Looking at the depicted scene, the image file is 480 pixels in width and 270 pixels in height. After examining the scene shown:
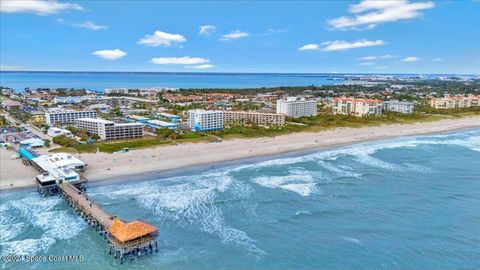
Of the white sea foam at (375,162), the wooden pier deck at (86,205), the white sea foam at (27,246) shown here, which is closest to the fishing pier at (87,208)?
the wooden pier deck at (86,205)

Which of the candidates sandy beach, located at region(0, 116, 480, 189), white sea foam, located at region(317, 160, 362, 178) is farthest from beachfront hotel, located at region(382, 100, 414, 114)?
white sea foam, located at region(317, 160, 362, 178)

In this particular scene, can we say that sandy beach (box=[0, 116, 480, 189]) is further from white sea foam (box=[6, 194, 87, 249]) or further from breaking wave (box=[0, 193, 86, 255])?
breaking wave (box=[0, 193, 86, 255])

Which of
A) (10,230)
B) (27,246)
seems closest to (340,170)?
(27,246)

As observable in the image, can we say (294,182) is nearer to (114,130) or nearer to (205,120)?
(205,120)

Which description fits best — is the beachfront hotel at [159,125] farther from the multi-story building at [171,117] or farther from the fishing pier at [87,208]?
the fishing pier at [87,208]

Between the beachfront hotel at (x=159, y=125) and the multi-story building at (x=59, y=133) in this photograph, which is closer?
the multi-story building at (x=59, y=133)

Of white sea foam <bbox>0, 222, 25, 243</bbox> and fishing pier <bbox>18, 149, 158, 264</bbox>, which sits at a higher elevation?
fishing pier <bbox>18, 149, 158, 264</bbox>

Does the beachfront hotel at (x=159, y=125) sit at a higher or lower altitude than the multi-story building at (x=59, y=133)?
higher
